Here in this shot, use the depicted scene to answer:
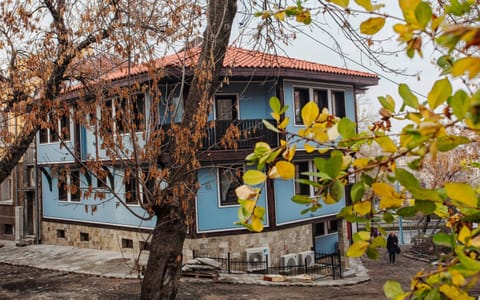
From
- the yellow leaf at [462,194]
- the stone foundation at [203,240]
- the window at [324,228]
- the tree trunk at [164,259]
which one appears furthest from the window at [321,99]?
the yellow leaf at [462,194]

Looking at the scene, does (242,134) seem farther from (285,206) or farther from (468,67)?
(468,67)

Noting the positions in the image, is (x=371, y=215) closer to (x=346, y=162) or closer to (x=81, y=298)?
(x=346, y=162)

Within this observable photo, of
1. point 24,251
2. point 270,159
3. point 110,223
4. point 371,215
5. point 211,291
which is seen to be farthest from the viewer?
point 24,251

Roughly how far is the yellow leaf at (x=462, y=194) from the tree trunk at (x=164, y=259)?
18.5 feet

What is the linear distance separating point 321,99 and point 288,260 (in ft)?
22.0

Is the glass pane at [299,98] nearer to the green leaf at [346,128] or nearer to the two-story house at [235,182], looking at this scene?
the two-story house at [235,182]

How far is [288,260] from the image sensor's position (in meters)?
14.8

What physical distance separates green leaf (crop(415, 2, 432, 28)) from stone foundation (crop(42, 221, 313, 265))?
1254 cm

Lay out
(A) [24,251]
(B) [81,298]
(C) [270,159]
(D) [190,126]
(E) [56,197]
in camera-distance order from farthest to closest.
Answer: (E) [56,197]
(A) [24,251]
(B) [81,298]
(D) [190,126]
(C) [270,159]

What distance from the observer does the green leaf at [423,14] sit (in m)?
0.97

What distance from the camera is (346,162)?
123 centimetres

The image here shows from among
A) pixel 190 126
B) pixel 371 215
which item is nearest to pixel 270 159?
pixel 371 215

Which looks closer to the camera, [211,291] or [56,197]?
[211,291]

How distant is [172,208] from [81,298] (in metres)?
6.06
